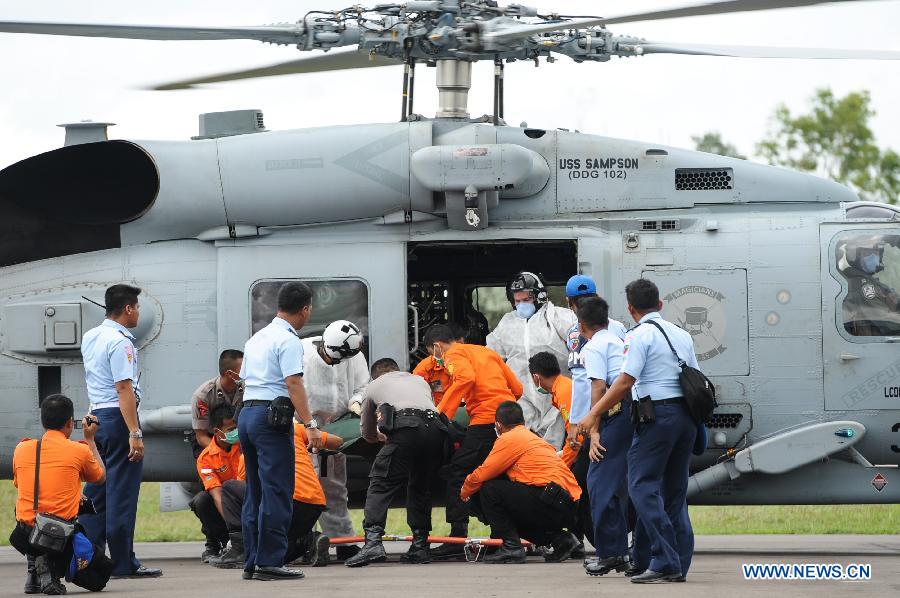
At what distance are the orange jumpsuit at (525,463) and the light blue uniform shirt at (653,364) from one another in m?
1.76

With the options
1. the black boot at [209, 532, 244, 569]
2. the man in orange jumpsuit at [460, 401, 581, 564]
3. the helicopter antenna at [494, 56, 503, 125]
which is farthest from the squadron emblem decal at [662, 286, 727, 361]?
the black boot at [209, 532, 244, 569]

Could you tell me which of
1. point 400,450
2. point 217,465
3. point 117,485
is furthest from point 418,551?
point 117,485

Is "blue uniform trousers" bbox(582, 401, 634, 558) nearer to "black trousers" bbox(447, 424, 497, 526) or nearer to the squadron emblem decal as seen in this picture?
"black trousers" bbox(447, 424, 497, 526)

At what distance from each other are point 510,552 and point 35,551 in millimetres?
3310

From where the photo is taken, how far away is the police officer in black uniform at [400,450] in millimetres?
10586

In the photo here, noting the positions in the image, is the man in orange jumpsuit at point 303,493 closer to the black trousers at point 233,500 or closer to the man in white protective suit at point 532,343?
the black trousers at point 233,500

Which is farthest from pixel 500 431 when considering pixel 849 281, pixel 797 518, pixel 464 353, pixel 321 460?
pixel 797 518

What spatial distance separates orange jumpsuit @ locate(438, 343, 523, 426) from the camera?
35.7ft

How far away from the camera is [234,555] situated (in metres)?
10.9

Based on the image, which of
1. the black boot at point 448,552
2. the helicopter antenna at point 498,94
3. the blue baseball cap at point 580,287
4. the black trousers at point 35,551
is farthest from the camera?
the helicopter antenna at point 498,94

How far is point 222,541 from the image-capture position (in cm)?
1156

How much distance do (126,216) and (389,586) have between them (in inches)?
187

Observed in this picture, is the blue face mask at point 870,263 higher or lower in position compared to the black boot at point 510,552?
higher

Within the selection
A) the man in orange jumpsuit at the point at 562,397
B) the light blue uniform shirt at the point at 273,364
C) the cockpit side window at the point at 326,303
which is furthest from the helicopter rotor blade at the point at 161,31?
the man in orange jumpsuit at the point at 562,397
